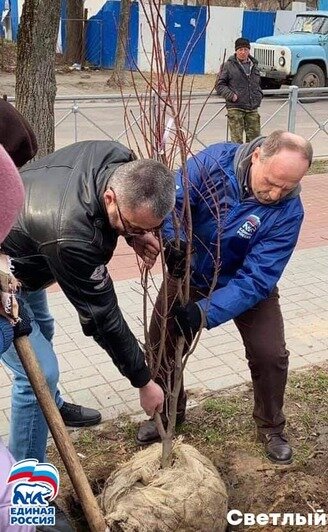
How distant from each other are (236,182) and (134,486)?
1358 millimetres

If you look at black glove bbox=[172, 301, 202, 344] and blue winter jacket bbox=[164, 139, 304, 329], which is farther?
blue winter jacket bbox=[164, 139, 304, 329]

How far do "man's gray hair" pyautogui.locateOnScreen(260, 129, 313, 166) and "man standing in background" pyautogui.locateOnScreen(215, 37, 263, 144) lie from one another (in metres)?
6.81

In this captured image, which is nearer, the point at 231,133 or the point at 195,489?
the point at 195,489

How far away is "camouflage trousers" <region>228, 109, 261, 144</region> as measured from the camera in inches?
378

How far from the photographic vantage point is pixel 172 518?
237 cm

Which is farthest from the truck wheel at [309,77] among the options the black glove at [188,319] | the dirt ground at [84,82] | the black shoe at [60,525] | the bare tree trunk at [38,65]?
the black shoe at [60,525]

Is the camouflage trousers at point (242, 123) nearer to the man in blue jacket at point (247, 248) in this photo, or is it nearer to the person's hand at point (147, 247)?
the man in blue jacket at point (247, 248)

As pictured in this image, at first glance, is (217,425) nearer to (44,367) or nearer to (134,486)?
(134,486)

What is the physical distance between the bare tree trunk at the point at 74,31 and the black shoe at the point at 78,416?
2126 centimetres

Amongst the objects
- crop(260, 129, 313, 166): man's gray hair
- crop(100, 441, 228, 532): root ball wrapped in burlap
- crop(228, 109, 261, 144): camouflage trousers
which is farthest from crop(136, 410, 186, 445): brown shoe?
crop(228, 109, 261, 144): camouflage trousers

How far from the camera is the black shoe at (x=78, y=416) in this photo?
3387 mm

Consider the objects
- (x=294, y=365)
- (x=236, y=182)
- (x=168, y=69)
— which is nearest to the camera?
(x=168, y=69)

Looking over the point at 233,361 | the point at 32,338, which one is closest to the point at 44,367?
the point at 32,338

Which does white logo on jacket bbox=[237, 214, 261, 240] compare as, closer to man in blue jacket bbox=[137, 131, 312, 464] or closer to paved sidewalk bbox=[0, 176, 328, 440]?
man in blue jacket bbox=[137, 131, 312, 464]
